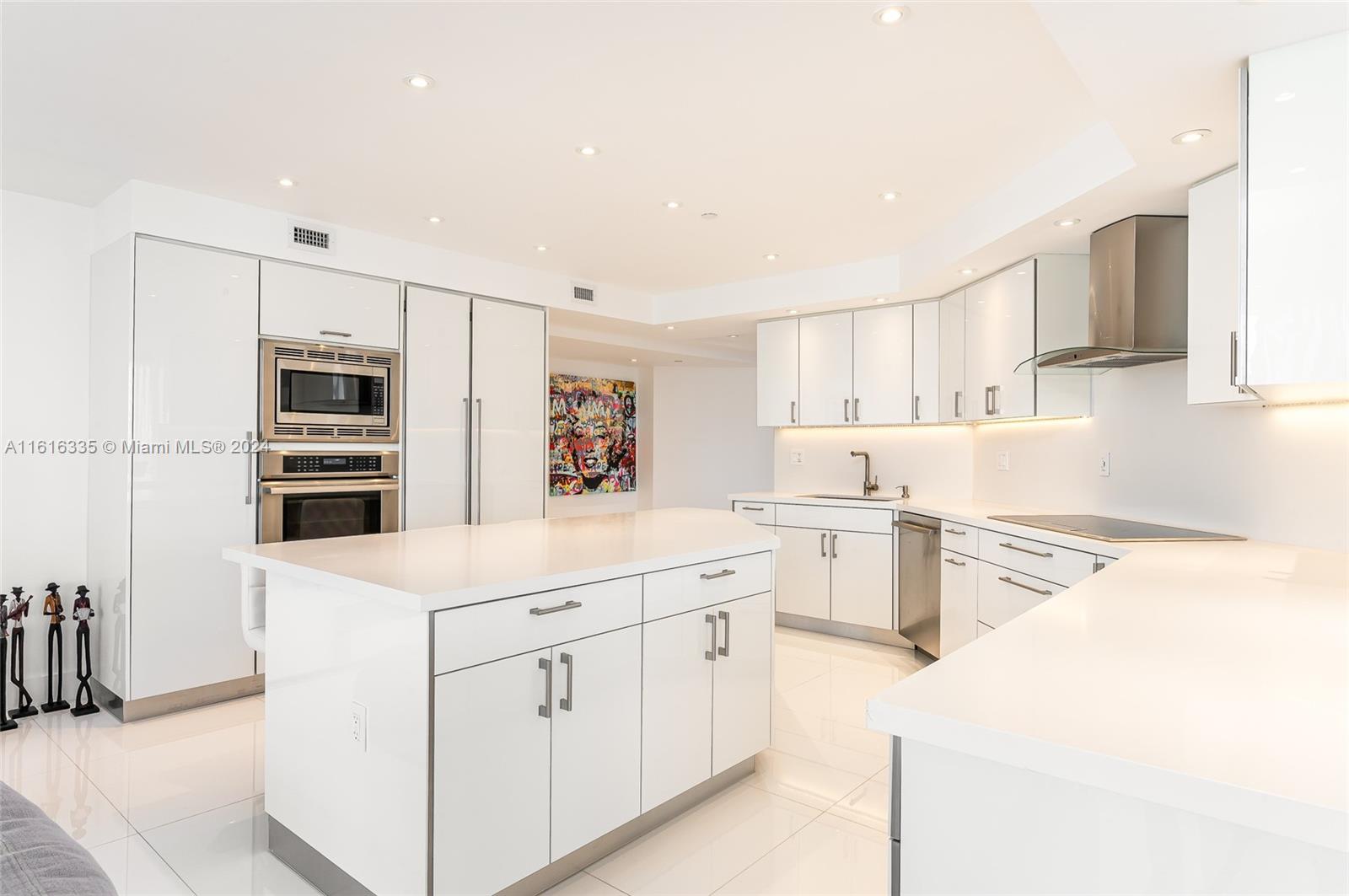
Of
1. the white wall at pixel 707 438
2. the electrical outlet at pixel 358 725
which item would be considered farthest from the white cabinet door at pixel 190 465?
the white wall at pixel 707 438

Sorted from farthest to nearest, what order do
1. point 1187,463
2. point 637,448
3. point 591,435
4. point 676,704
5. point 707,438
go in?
point 637,448
point 707,438
point 591,435
point 1187,463
point 676,704

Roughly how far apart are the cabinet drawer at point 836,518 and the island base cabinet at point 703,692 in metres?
2.02

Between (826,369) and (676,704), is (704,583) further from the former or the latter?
(826,369)

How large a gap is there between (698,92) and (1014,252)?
80.3 inches

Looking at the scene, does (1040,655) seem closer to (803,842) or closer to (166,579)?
(803,842)

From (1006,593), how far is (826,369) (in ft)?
7.63

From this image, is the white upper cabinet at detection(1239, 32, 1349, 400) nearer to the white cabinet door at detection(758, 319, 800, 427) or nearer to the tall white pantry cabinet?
the white cabinet door at detection(758, 319, 800, 427)

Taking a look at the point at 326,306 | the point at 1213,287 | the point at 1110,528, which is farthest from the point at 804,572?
the point at 326,306

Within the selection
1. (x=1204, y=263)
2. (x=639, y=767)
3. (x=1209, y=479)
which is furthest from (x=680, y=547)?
(x=1209, y=479)

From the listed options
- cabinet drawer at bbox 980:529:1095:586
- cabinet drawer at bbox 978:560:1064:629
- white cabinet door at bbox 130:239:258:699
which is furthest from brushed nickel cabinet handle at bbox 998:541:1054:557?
white cabinet door at bbox 130:239:258:699

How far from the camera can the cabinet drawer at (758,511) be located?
16.8 ft

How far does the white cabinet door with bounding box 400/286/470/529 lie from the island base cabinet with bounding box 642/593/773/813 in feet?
7.96

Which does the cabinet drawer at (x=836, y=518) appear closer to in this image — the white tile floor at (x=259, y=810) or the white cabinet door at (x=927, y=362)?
the white cabinet door at (x=927, y=362)

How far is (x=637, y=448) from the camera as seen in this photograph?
855 centimetres
